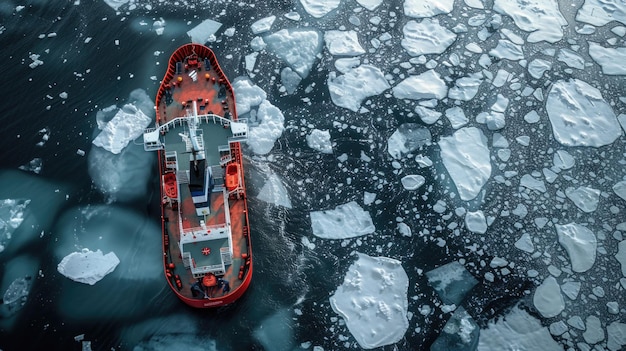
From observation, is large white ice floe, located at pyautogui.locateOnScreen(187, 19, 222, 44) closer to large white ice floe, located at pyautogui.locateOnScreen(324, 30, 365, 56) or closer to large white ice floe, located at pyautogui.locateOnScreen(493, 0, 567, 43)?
large white ice floe, located at pyautogui.locateOnScreen(324, 30, 365, 56)

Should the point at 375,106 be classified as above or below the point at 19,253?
above

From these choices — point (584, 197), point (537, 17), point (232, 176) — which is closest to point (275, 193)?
point (232, 176)

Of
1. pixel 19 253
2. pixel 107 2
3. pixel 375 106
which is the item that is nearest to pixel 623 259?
pixel 375 106

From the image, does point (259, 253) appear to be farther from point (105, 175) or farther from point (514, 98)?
point (514, 98)

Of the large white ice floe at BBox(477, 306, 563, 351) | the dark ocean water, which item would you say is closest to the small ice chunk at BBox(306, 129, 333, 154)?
the dark ocean water

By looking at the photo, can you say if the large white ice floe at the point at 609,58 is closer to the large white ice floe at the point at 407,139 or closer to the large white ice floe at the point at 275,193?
the large white ice floe at the point at 407,139
